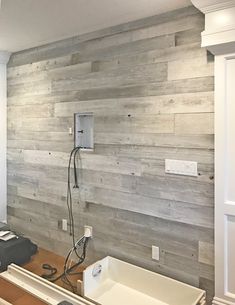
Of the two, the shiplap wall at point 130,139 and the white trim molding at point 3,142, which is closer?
the shiplap wall at point 130,139

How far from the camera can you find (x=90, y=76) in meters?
3.07

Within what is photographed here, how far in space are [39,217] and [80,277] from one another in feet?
3.29

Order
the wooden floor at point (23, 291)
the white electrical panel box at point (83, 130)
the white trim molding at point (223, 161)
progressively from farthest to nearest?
the white electrical panel box at point (83, 130), the wooden floor at point (23, 291), the white trim molding at point (223, 161)

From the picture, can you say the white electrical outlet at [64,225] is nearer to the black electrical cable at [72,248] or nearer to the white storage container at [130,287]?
the black electrical cable at [72,248]

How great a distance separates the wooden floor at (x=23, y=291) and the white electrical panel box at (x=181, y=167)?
4.74 feet

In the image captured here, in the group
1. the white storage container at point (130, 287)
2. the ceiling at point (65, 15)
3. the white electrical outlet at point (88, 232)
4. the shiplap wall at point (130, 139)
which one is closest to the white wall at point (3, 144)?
the shiplap wall at point (130, 139)

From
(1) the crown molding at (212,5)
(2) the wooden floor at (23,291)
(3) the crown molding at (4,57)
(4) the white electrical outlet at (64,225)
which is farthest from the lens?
(3) the crown molding at (4,57)

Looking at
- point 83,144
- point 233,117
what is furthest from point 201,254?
point 83,144

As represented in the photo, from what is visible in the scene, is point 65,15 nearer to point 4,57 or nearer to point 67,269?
point 4,57

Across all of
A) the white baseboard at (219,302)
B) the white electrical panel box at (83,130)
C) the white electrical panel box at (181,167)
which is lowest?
the white baseboard at (219,302)

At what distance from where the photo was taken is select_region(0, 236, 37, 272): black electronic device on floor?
304 centimetres

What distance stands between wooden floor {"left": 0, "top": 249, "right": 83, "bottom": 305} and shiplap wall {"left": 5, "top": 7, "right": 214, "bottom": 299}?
0.41ft

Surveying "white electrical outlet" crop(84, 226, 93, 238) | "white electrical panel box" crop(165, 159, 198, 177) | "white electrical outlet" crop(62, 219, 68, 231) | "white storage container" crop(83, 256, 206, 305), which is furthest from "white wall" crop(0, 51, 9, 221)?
"white electrical panel box" crop(165, 159, 198, 177)

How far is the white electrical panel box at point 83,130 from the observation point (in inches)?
125
